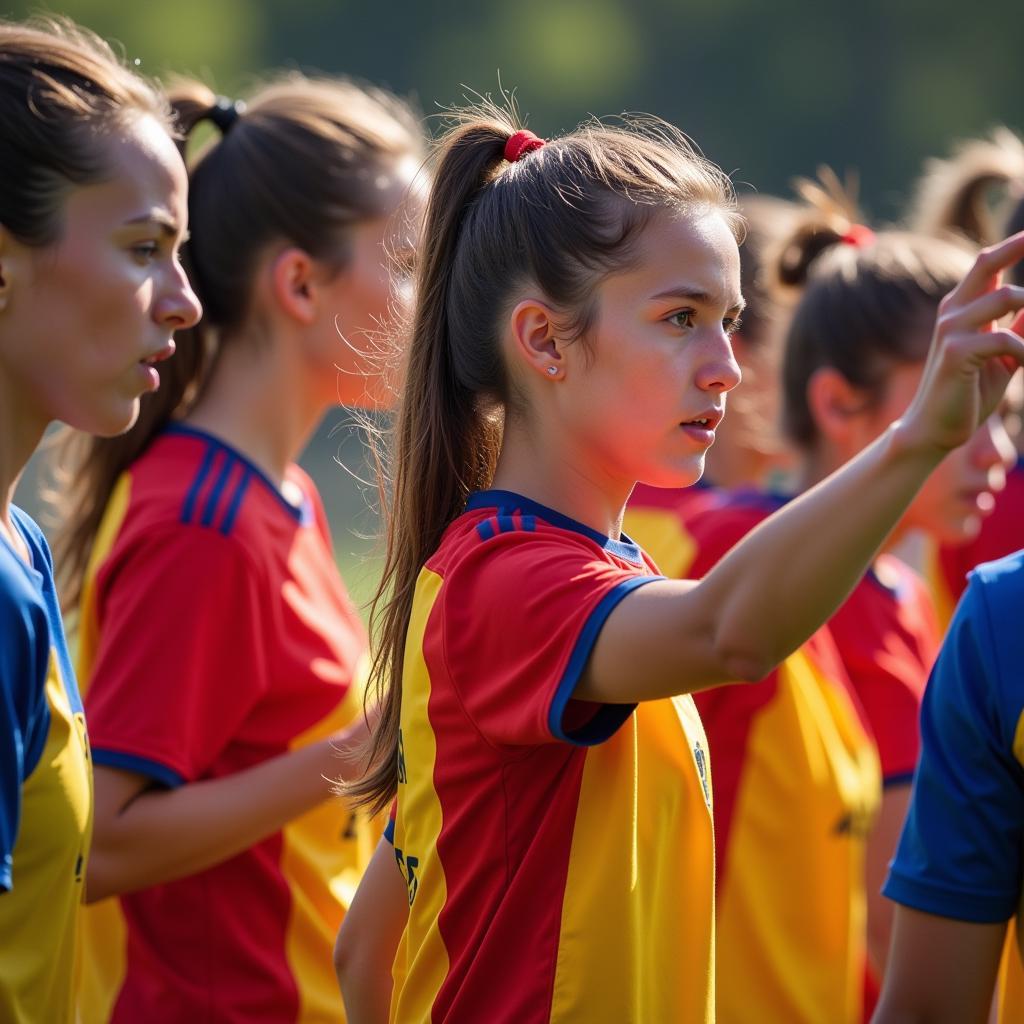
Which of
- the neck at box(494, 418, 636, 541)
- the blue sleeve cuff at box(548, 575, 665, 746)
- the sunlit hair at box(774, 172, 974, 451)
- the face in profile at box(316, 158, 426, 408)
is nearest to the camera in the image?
the blue sleeve cuff at box(548, 575, 665, 746)

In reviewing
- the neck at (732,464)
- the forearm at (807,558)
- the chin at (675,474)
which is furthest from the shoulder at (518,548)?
the neck at (732,464)

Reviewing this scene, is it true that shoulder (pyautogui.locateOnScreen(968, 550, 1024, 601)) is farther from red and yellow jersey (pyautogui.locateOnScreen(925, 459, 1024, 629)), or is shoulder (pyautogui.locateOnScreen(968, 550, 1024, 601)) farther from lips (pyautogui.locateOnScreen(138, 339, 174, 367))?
red and yellow jersey (pyautogui.locateOnScreen(925, 459, 1024, 629))

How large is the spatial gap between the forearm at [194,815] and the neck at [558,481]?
684mm

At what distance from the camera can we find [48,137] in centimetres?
223

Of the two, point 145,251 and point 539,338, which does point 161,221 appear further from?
point 539,338

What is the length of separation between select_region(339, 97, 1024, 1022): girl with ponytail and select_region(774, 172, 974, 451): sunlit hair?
1.48 m

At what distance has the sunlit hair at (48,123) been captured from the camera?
7.20 ft

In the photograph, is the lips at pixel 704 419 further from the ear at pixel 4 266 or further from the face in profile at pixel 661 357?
the ear at pixel 4 266

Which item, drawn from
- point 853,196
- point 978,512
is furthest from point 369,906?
point 853,196

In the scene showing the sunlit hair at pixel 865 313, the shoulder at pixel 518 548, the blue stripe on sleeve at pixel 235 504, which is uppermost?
the sunlit hair at pixel 865 313

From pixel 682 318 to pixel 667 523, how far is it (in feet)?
5.38

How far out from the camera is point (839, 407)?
3559 mm

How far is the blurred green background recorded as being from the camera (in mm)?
27500

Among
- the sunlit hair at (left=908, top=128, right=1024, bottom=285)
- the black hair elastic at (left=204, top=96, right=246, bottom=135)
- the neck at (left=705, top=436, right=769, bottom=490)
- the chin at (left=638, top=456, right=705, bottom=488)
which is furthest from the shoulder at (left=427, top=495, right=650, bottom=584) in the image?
the sunlit hair at (left=908, top=128, right=1024, bottom=285)
